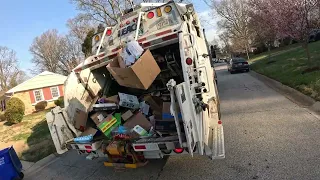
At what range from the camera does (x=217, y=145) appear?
14.6 feet

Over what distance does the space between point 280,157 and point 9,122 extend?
1904 cm

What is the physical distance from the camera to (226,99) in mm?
10609

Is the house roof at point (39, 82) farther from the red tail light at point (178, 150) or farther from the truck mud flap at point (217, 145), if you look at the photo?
the red tail light at point (178, 150)

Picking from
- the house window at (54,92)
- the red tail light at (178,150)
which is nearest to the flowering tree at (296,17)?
the red tail light at (178,150)

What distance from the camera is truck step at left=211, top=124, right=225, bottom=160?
422 centimetres

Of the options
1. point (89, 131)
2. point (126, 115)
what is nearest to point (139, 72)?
point (126, 115)

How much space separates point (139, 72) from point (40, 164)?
447cm

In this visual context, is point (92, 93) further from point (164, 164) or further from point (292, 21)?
point (292, 21)

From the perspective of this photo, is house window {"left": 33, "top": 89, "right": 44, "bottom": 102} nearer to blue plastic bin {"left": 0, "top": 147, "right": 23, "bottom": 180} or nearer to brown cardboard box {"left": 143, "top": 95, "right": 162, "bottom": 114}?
blue plastic bin {"left": 0, "top": 147, "right": 23, "bottom": 180}

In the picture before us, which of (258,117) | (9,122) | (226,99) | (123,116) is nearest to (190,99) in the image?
(123,116)

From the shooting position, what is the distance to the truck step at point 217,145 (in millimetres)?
4219

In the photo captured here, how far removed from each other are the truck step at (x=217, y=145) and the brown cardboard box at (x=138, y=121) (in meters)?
1.12

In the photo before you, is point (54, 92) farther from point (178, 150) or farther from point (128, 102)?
point (178, 150)

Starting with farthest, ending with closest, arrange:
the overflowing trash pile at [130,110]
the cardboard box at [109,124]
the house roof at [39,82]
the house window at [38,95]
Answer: the house roof at [39,82] → the house window at [38,95] → the cardboard box at [109,124] → the overflowing trash pile at [130,110]
